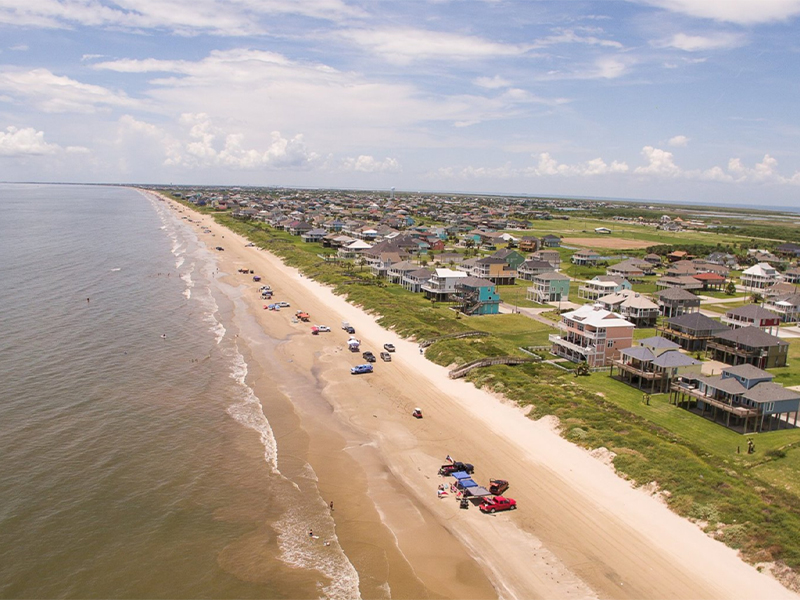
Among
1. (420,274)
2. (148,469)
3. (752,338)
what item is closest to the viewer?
(148,469)

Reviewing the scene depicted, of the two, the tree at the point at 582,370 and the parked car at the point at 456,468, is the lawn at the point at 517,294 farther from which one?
the parked car at the point at 456,468

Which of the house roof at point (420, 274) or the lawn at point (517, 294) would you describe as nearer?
the lawn at point (517, 294)

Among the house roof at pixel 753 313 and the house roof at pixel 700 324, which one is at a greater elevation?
the house roof at pixel 753 313

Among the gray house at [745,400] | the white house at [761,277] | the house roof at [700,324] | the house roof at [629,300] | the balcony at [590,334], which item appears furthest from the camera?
the white house at [761,277]

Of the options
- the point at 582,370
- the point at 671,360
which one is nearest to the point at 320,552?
the point at 582,370

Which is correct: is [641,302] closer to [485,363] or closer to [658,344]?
[658,344]

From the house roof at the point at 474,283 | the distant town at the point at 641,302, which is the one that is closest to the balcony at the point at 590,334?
the distant town at the point at 641,302

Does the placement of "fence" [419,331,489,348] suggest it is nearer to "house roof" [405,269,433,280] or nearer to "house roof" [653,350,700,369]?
"house roof" [653,350,700,369]
